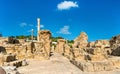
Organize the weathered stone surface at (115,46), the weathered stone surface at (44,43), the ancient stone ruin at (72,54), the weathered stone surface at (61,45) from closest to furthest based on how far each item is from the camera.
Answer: the ancient stone ruin at (72,54), the weathered stone surface at (115,46), the weathered stone surface at (44,43), the weathered stone surface at (61,45)

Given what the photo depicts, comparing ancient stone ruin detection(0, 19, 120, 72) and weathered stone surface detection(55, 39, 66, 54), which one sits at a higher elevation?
weathered stone surface detection(55, 39, 66, 54)

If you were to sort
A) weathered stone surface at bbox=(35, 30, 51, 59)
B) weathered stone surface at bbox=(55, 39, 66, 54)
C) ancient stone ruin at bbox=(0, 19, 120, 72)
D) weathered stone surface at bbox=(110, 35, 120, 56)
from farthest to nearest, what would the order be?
weathered stone surface at bbox=(55, 39, 66, 54) → weathered stone surface at bbox=(35, 30, 51, 59) → weathered stone surface at bbox=(110, 35, 120, 56) → ancient stone ruin at bbox=(0, 19, 120, 72)

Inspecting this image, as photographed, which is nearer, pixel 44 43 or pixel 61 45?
pixel 44 43

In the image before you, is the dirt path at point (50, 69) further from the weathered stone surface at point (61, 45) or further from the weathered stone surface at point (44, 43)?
the weathered stone surface at point (61, 45)

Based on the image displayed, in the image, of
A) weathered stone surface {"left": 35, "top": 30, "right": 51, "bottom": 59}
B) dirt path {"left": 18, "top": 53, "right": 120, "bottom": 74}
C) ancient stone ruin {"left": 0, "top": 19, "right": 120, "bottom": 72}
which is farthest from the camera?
weathered stone surface {"left": 35, "top": 30, "right": 51, "bottom": 59}

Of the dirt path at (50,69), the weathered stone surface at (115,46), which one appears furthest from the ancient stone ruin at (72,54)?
the dirt path at (50,69)

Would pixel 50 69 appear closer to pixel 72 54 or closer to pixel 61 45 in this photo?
pixel 72 54

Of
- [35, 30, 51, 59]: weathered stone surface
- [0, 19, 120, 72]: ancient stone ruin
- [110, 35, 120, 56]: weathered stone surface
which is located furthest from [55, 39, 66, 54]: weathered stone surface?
[35, 30, 51, 59]: weathered stone surface

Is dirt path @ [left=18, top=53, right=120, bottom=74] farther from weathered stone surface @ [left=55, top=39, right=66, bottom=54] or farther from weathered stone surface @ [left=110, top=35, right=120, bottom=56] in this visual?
weathered stone surface @ [left=55, top=39, right=66, bottom=54]

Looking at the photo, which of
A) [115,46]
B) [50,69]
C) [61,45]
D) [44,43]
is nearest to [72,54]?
[44,43]

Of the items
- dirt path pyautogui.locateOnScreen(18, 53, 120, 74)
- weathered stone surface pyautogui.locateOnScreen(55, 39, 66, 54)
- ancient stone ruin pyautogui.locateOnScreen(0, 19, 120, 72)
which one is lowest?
dirt path pyautogui.locateOnScreen(18, 53, 120, 74)

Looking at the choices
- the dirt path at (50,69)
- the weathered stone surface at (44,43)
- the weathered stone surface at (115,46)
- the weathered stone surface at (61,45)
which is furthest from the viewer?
the weathered stone surface at (61,45)

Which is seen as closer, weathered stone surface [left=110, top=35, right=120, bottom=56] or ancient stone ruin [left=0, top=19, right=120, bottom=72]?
ancient stone ruin [left=0, top=19, right=120, bottom=72]

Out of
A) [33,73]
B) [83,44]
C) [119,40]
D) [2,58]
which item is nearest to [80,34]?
[83,44]
